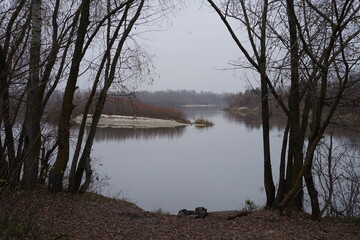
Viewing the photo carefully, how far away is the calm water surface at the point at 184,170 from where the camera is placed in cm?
1171

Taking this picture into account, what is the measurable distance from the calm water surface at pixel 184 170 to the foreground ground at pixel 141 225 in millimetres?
3275

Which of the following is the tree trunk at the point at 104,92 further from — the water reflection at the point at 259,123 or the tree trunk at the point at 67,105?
the water reflection at the point at 259,123

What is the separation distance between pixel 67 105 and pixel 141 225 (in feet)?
9.91

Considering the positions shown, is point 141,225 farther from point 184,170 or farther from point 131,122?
point 131,122

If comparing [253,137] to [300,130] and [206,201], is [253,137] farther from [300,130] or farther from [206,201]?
[300,130]

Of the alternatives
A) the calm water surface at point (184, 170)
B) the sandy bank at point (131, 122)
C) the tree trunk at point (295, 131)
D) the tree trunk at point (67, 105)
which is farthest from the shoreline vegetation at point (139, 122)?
the tree trunk at point (295, 131)

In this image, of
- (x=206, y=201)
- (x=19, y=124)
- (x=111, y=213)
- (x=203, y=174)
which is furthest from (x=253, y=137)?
(x=111, y=213)

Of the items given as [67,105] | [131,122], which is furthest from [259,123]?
[67,105]

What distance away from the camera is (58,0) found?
8367 millimetres

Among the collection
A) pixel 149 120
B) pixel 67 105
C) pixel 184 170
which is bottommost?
pixel 184 170

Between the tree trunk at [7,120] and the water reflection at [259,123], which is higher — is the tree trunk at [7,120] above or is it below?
above

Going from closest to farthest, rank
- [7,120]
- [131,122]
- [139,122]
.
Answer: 1. [7,120]
2. [131,122]
3. [139,122]

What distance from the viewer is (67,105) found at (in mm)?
7883

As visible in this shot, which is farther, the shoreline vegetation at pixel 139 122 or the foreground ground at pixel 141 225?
the shoreline vegetation at pixel 139 122
